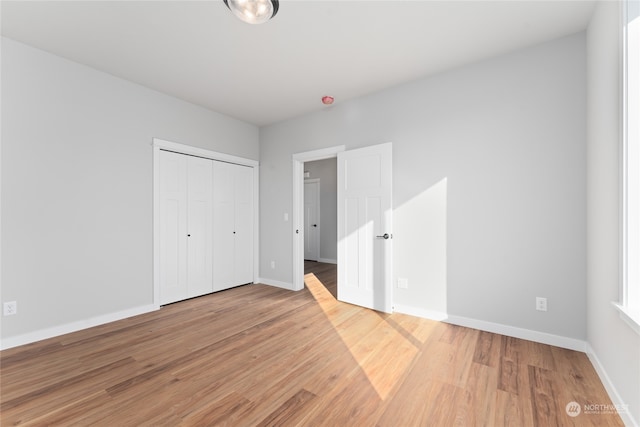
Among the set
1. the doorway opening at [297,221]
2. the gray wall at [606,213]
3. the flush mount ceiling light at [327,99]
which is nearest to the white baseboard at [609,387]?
the gray wall at [606,213]

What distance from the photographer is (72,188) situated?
2766 mm

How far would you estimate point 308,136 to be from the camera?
4.15 m

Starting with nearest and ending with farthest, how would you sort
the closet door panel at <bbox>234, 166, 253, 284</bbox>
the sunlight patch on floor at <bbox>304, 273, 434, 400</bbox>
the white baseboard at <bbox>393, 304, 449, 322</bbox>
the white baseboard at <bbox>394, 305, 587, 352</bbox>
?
1. the sunlight patch on floor at <bbox>304, 273, 434, 400</bbox>
2. the white baseboard at <bbox>394, 305, 587, 352</bbox>
3. the white baseboard at <bbox>393, 304, 449, 322</bbox>
4. the closet door panel at <bbox>234, 166, 253, 284</bbox>

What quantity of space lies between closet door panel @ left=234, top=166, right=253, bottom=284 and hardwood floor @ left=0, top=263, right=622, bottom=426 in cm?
155

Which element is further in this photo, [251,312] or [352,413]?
[251,312]

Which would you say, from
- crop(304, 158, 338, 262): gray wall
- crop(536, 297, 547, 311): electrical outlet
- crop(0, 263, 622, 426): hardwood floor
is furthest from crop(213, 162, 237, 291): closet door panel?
crop(536, 297, 547, 311): electrical outlet

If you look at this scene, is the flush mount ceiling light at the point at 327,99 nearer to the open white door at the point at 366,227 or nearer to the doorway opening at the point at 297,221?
the open white door at the point at 366,227

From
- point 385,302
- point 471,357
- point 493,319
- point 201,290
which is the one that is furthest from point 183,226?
point 493,319

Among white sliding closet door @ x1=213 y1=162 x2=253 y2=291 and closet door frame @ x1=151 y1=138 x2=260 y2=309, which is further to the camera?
white sliding closet door @ x1=213 y1=162 x2=253 y2=291

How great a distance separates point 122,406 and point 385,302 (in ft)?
8.38

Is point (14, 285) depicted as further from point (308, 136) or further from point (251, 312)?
point (308, 136)

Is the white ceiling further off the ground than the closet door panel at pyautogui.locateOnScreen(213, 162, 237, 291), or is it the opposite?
the white ceiling

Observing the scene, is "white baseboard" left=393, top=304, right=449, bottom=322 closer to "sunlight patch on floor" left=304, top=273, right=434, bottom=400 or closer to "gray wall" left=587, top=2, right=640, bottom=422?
"sunlight patch on floor" left=304, top=273, right=434, bottom=400

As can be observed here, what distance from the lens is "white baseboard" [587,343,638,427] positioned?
57.2 inches
